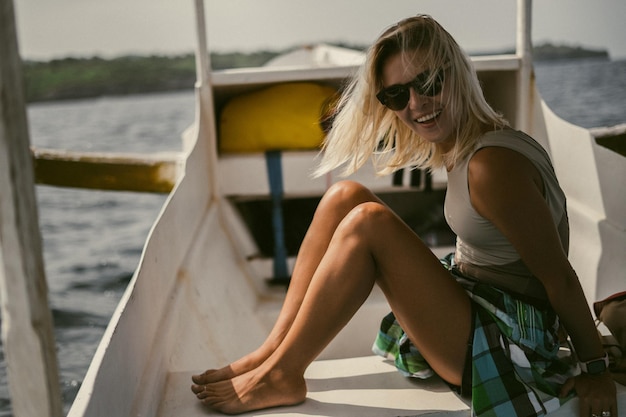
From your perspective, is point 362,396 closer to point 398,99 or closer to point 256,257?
point 398,99

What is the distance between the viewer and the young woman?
1.42 meters

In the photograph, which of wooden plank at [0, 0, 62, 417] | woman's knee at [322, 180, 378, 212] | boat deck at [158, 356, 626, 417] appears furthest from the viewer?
woman's knee at [322, 180, 378, 212]

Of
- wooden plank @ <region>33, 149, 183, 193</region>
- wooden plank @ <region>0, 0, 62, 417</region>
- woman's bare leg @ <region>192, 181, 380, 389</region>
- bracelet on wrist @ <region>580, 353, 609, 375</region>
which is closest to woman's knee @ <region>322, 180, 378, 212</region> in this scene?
woman's bare leg @ <region>192, 181, 380, 389</region>

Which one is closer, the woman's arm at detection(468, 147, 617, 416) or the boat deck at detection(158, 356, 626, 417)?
the woman's arm at detection(468, 147, 617, 416)

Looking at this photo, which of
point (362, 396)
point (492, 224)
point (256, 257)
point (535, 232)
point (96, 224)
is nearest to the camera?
point (535, 232)

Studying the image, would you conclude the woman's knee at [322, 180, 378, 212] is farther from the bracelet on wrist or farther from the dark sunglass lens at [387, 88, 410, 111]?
the bracelet on wrist

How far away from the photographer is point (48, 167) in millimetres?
4027

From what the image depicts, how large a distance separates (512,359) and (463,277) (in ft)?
0.75

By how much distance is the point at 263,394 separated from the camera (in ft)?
5.20

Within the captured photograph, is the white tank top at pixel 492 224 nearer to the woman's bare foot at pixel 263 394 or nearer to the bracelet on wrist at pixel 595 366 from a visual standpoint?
the bracelet on wrist at pixel 595 366

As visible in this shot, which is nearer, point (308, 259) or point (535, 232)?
point (535, 232)

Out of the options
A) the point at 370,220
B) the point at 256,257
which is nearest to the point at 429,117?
the point at 370,220

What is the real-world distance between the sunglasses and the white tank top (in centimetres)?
15

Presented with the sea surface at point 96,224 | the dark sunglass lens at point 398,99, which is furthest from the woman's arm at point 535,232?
the sea surface at point 96,224
